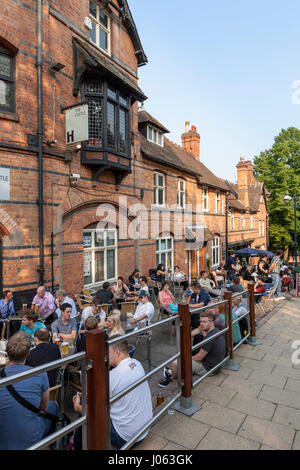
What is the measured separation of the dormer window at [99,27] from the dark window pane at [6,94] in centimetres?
430

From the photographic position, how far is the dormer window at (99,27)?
948 centimetres

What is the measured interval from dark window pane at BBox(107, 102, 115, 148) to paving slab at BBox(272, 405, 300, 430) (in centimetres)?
825

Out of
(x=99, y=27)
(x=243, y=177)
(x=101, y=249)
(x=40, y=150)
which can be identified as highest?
(x=99, y=27)

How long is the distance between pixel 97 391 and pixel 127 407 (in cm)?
67

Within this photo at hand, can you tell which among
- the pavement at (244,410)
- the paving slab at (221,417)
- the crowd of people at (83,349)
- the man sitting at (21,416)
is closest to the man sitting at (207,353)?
the crowd of people at (83,349)

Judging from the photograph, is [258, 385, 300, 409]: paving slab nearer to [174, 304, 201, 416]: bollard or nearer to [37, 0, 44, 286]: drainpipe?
[174, 304, 201, 416]: bollard

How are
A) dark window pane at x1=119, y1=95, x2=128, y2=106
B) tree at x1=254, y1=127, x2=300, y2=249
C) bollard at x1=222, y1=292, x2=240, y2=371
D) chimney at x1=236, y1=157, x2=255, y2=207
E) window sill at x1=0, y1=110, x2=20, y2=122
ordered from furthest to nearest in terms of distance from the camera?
tree at x1=254, y1=127, x2=300, y2=249
chimney at x1=236, y1=157, x2=255, y2=207
dark window pane at x1=119, y1=95, x2=128, y2=106
window sill at x1=0, y1=110, x2=20, y2=122
bollard at x1=222, y1=292, x2=240, y2=371

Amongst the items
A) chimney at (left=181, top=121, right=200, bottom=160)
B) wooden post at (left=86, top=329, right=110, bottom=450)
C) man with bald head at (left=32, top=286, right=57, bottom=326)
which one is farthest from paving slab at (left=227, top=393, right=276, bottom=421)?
chimney at (left=181, top=121, right=200, bottom=160)

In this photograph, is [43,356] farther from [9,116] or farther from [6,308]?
[9,116]

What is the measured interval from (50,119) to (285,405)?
810cm

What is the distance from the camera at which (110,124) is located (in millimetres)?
9070

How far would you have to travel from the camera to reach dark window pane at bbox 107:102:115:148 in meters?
8.98

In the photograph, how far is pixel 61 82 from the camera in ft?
25.9

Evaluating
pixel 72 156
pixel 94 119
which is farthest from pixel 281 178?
pixel 72 156
